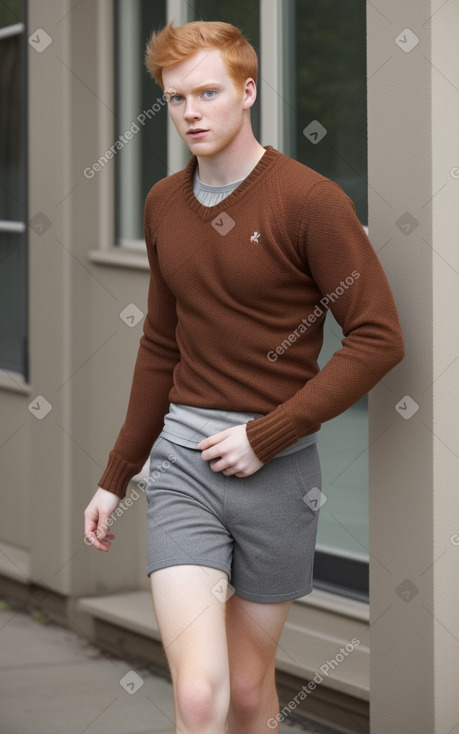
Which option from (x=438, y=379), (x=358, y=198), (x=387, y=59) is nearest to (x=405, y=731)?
(x=438, y=379)

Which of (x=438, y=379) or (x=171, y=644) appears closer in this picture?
(x=171, y=644)

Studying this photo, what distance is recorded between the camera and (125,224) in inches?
207

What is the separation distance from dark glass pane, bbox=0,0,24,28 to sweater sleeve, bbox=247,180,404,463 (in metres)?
3.65

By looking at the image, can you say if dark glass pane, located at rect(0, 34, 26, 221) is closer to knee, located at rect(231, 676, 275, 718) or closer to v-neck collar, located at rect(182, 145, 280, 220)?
v-neck collar, located at rect(182, 145, 280, 220)

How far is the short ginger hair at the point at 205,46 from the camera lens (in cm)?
253

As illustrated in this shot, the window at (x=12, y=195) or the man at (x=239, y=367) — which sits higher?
the man at (x=239, y=367)

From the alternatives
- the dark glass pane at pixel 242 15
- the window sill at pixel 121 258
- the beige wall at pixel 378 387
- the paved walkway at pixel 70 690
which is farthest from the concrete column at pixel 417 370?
the window sill at pixel 121 258

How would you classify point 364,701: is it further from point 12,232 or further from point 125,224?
point 12,232

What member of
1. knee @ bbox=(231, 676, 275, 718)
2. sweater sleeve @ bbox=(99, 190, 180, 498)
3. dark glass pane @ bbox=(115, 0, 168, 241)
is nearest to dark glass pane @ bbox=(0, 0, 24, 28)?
dark glass pane @ bbox=(115, 0, 168, 241)

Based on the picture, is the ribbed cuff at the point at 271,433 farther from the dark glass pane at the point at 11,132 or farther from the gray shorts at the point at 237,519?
the dark glass pane at the point at 11,132

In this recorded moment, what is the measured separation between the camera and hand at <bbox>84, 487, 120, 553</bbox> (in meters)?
2.86

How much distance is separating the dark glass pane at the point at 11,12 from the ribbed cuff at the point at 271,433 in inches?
147

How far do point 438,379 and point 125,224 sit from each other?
2758 millimetres

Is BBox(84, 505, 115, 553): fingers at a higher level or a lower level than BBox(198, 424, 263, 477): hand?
lower
